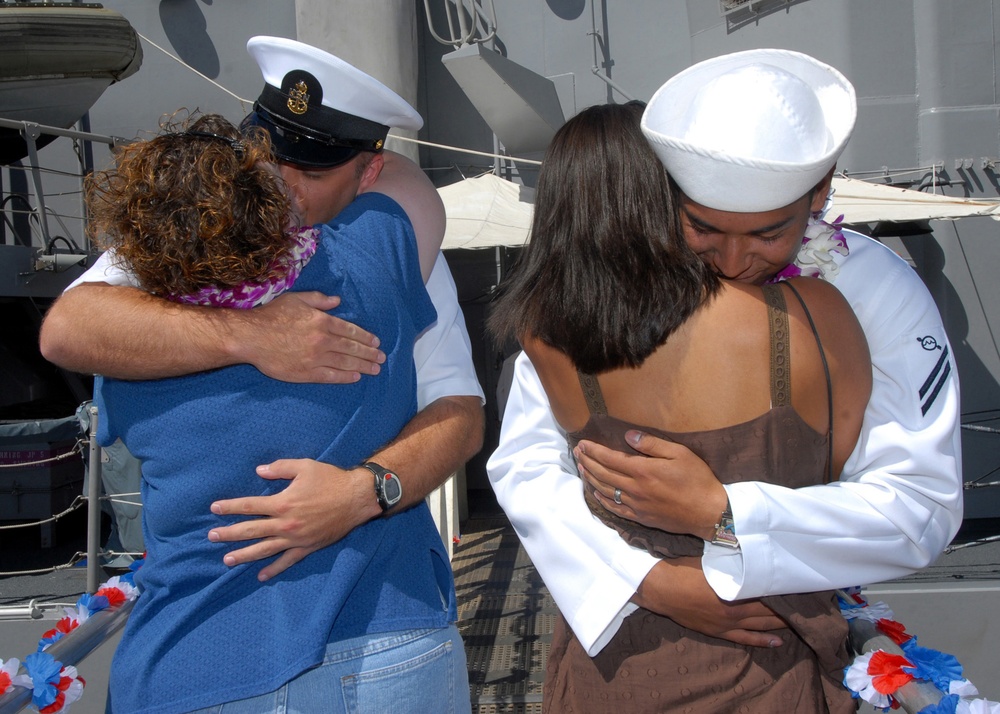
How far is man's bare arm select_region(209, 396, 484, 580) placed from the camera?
1.19 m

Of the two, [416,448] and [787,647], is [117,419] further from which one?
[787,647]

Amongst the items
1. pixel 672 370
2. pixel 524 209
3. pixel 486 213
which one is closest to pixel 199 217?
pixel 672 370

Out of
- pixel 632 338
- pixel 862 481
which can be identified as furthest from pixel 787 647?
pixel 632 338

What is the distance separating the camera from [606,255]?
1.26 m

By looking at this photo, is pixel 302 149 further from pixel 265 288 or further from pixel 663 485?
pixel 663 485

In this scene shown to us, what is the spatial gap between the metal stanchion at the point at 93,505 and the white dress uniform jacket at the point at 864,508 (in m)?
3.27

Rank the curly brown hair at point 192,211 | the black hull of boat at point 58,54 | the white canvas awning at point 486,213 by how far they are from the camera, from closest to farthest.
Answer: the curly brown hair at point 192,211, the white canvas awning at point 486,213, the black hull of boat at point 58,54

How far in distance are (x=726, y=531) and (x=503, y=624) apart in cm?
355

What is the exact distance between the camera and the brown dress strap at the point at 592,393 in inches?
51.4

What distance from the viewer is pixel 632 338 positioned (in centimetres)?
122

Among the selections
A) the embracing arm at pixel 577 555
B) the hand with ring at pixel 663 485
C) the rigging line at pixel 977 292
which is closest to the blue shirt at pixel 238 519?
the embracing arm at pixel 577 555

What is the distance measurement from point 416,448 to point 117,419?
0.48 metres

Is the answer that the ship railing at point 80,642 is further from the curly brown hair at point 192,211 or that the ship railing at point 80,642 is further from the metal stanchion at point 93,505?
the metal stanchion at point 93,505

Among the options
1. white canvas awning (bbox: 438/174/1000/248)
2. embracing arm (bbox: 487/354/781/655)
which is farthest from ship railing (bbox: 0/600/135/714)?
white canvas awning (bbox: 438/174/1000/248)
